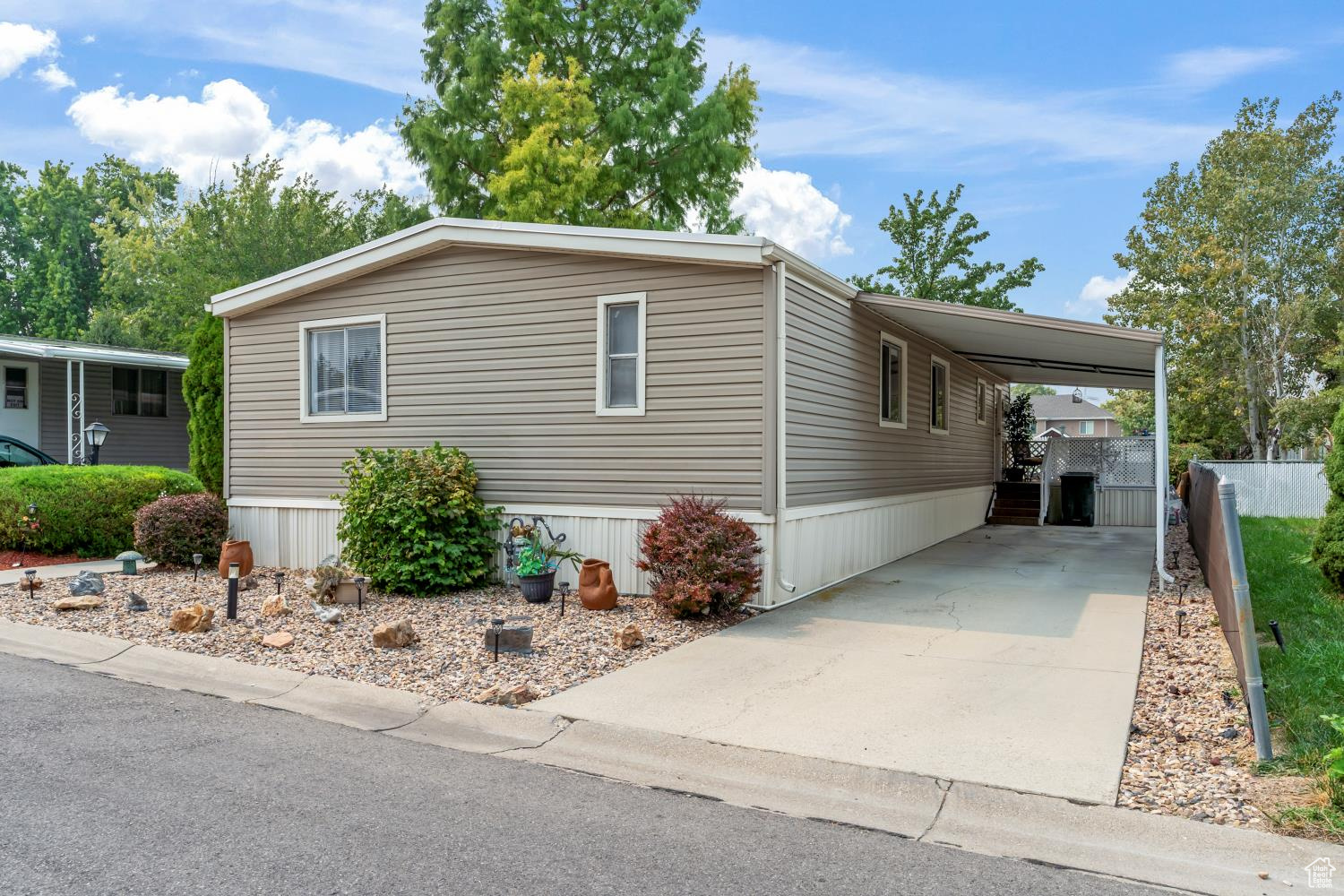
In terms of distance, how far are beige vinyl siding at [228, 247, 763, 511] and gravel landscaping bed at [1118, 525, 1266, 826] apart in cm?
347

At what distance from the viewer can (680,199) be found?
2473 cm

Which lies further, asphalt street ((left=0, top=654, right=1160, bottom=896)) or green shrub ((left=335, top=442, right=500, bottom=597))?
green shrub ((left=335, top=442, right=500, bottom=597))

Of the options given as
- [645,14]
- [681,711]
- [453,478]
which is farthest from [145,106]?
[681,711]

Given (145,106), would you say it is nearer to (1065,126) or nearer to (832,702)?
(1065,126)

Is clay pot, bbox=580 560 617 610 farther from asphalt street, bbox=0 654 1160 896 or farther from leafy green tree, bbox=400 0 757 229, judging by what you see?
leafy green tree, bbox=400 0 757 229

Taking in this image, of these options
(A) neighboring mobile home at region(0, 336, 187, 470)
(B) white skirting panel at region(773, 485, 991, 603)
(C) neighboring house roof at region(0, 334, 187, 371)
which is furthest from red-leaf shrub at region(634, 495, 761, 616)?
(C) neighboring house roof at region(0, 334, 187, 371)

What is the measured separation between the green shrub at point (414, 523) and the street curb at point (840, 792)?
2.60 m

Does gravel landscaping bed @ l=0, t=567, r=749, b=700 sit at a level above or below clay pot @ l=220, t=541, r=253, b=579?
below

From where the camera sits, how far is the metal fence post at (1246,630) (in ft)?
13.7

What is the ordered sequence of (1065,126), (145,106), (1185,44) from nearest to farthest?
(1185,44), (1065,126), (145,106)

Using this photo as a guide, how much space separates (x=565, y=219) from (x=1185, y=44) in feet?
44.0

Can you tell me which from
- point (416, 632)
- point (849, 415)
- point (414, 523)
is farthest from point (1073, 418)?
point (416, 632)

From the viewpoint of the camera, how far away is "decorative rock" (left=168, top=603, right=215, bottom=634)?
7176mm

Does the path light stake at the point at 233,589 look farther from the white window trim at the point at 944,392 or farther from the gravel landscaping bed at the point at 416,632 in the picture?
the white window trim at the point at 944,392
